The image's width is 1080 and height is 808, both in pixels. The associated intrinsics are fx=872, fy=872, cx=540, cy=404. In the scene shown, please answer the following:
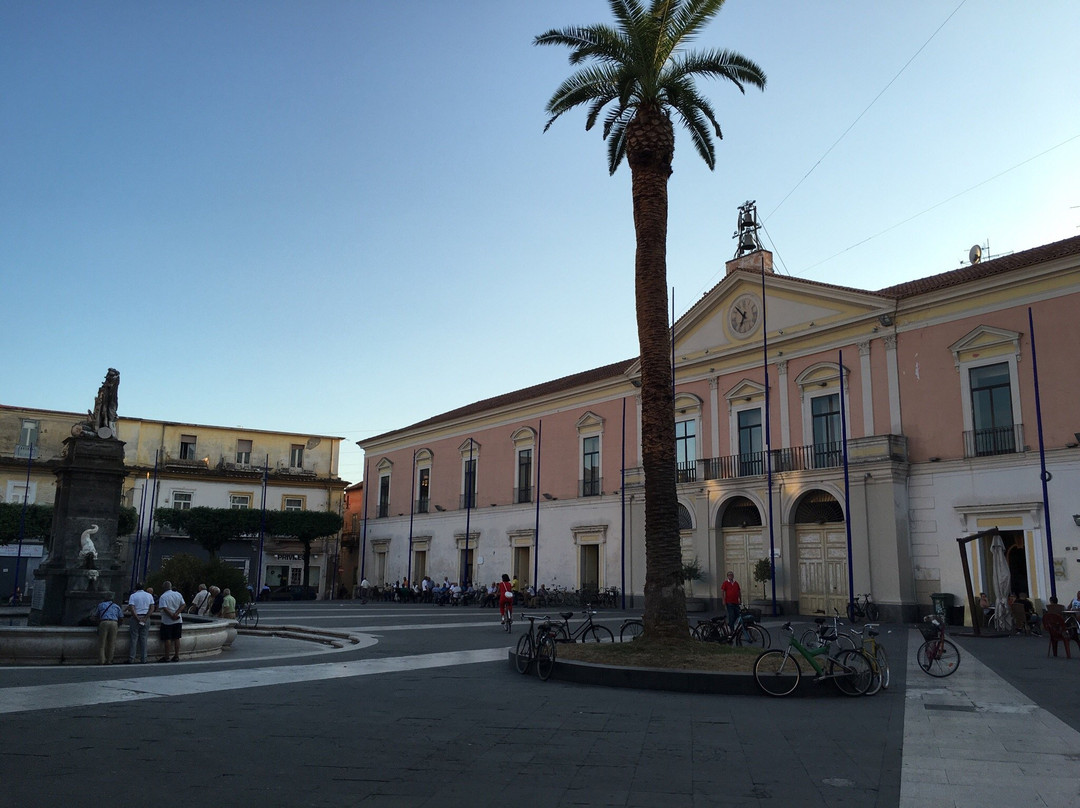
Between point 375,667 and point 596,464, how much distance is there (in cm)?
2438

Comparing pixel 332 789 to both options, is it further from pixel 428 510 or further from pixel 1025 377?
pixel 428 510

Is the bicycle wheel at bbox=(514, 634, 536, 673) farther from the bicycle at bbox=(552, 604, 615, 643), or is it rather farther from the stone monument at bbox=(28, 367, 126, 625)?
the stone monument at bbox=(28, 367, 126, 625)

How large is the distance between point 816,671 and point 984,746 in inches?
123

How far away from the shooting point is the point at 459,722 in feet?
28.2

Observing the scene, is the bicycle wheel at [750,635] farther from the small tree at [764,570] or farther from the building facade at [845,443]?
the small tree at [764,570]

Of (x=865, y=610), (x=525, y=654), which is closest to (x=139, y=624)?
(x=525, y=654)

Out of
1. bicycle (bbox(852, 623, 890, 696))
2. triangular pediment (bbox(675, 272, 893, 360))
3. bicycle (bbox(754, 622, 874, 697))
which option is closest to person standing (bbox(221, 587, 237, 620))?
bicycle (bbox(754, 622, 874, 697))

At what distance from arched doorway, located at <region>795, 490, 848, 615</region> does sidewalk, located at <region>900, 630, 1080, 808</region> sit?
1353 centimetres

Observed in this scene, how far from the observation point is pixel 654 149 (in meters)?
15.3

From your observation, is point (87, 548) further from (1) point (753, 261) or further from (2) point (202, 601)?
(1) point (753, 261)

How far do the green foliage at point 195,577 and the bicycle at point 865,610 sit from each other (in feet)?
56.2

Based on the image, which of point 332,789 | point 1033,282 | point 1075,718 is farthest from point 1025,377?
point 332,789

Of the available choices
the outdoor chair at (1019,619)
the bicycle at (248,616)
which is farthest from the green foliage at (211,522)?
the outdoor chair at (1019,619)

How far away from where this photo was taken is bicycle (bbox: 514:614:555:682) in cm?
1241
